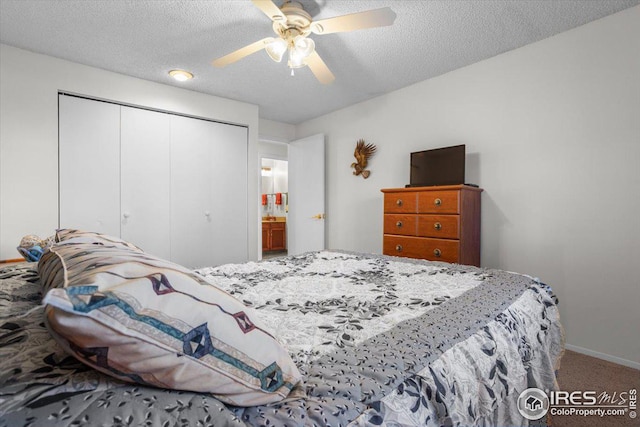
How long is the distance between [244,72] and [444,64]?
1984 mm

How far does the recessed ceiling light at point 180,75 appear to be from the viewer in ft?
10.1

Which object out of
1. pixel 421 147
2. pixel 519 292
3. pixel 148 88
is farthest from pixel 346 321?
pixel 148 88

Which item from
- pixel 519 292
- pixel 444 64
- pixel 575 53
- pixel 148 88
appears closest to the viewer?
pixel 519 292

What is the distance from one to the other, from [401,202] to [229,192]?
2.19m

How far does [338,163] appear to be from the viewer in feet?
14.2

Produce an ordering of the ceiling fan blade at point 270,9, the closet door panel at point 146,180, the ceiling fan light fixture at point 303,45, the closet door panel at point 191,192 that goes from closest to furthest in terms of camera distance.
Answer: the ceiling fan blade at point 270,9
the ceiling fan light fixture at point 303,45
the closet door panel at point 146,180
the closet door panel at point 191,192

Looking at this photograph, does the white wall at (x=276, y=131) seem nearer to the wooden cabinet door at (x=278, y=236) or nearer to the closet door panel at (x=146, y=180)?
the closet door panel at (x=146, y=180)

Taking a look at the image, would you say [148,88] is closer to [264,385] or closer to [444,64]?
[444,64]

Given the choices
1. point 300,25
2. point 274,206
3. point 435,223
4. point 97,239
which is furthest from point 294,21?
point 274,206

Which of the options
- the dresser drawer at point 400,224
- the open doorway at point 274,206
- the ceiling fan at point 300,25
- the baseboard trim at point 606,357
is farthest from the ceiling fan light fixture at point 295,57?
the open doorway at point 274,206

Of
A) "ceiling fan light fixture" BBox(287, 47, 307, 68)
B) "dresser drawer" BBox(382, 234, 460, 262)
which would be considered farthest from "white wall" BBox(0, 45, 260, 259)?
"dresser drawer" BBox(382, 234, 460, 262)

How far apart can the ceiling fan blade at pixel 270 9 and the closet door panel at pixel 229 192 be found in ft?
7.27

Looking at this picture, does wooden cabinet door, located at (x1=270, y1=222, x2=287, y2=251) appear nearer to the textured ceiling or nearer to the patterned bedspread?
the textured ceiling

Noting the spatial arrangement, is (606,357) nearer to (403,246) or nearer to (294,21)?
(403,246)
